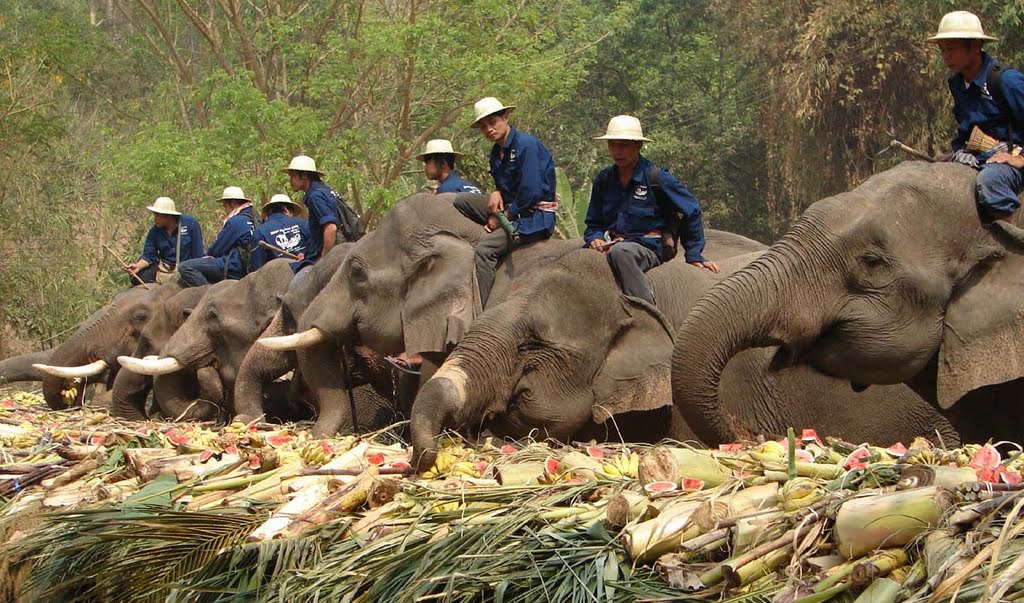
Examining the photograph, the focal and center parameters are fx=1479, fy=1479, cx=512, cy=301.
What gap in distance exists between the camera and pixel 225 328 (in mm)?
14086

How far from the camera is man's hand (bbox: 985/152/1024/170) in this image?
299 inches

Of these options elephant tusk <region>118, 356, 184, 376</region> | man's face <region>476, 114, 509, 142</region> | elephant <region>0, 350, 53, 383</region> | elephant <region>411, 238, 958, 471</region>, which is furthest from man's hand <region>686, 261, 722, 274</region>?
A: elephant <region>0, 350, 53, 383</region>

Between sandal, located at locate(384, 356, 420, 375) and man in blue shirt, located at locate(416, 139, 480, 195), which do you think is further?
man in blue shirt, located at locate(416, 139, 480, 195)

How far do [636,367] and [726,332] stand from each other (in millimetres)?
1459

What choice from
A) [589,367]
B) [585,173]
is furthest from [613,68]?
[589,367]

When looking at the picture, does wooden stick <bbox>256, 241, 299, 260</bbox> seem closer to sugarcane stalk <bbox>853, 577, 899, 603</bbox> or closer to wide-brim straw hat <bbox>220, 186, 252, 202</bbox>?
wide-brim straw hat <bbox>220, 186, 252, 202</bbox>

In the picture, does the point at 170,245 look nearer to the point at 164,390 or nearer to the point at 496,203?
the point at 164,390

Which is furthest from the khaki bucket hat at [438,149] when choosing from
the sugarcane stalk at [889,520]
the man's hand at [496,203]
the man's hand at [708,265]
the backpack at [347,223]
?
the sugarcane stalk at [889,520]

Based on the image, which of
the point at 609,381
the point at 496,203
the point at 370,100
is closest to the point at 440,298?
the point at 496,203

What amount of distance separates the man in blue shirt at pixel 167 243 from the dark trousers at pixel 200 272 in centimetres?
105

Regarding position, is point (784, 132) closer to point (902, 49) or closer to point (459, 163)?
point (902, 49)

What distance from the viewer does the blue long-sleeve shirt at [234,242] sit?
16375 millimetres

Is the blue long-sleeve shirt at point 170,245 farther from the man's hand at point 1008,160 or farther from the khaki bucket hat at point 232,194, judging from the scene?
the man's hand at point 1008,160

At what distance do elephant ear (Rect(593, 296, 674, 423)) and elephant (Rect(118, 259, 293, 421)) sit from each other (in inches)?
219
